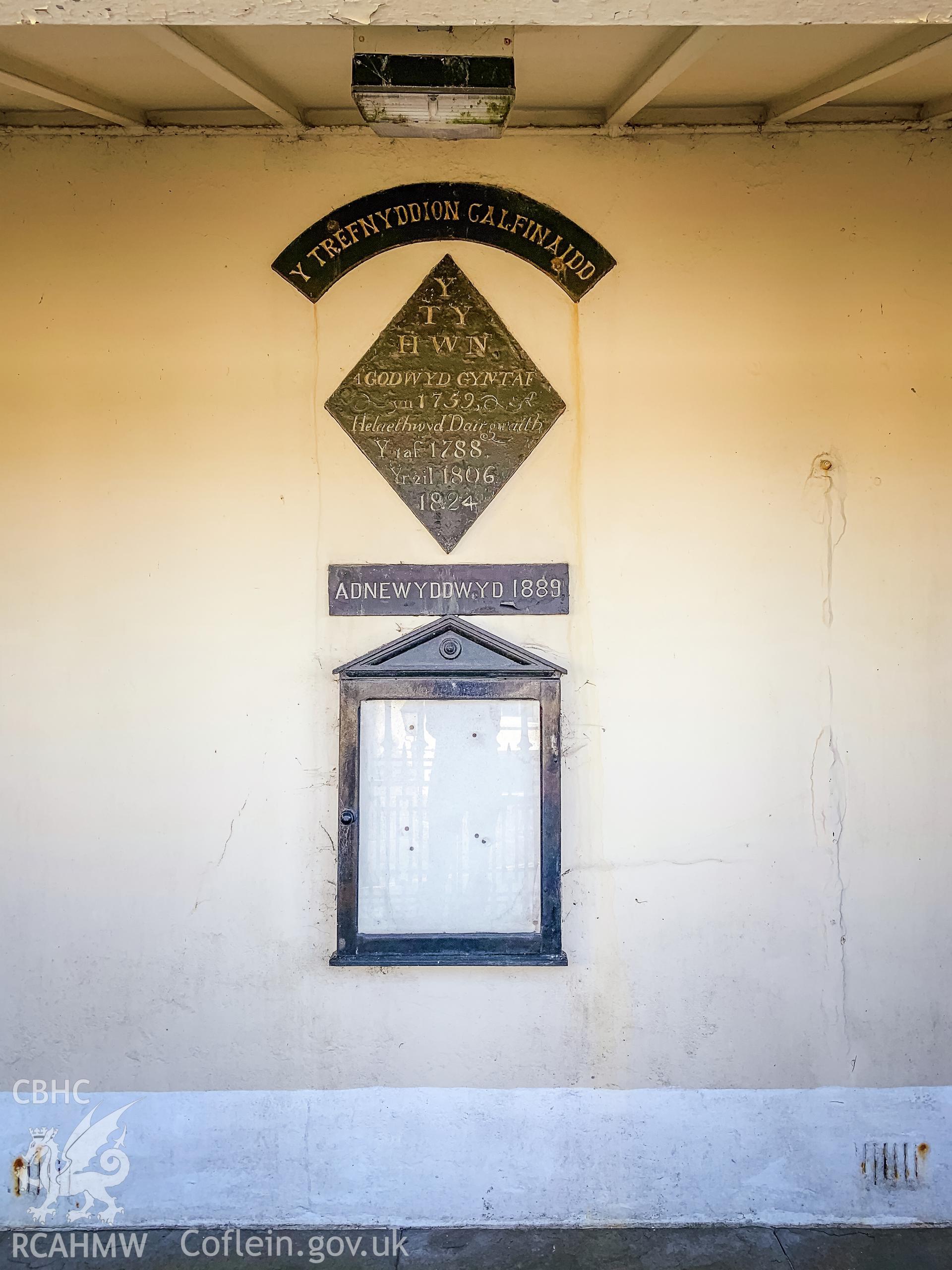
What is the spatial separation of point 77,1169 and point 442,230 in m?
3.65

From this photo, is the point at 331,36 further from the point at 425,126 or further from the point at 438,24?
the point at 438,24

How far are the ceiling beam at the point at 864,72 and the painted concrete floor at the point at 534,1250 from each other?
12.6ft

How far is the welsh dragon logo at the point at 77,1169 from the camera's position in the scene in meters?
3.06

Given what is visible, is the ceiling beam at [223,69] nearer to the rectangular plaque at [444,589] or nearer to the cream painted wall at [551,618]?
the cream painted wall at [551,618]

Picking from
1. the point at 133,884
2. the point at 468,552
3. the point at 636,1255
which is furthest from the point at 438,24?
the point at 636,1255

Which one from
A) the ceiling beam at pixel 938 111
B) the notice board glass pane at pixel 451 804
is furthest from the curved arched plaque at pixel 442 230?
the notice board glass pane at pixel 451 804

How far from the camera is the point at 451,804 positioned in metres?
3.13

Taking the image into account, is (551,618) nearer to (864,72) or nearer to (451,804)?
(451,804)

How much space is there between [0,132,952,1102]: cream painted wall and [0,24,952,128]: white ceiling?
0.36 ft

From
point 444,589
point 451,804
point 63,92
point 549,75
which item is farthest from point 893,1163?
point 63,92

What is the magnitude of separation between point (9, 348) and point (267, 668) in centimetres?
152

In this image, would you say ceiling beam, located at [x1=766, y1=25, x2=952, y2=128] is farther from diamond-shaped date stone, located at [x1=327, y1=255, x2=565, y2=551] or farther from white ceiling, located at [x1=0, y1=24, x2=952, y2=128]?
diamond-shaped date stone, located at [x1=327, y1=255, x2=565, y2=551]

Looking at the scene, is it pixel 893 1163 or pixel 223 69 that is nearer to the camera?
pixel 223 69

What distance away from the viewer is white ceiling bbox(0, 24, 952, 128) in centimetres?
259
